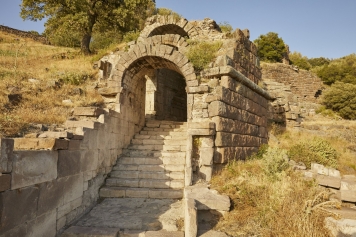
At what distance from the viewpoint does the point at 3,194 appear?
277 cm

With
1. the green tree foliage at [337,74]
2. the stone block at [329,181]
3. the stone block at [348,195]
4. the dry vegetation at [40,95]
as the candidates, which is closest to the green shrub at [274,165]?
the stone block at [329,181]

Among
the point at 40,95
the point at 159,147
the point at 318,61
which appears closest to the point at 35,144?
the point at 159,147

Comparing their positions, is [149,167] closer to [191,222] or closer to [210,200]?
[210,200]

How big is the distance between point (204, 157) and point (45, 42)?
91.4ft

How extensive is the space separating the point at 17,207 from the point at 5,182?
1.46 feet

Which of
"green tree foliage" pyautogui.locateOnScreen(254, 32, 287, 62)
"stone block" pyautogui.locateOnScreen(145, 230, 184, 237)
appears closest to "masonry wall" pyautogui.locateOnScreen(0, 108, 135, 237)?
"stone block" pyautogui.locateOnScreen(145, 230, 184, 237)

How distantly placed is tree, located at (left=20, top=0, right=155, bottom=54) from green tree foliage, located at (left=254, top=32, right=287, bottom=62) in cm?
1634

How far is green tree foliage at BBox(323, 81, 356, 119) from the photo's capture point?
61.7ft

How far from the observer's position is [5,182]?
278cm

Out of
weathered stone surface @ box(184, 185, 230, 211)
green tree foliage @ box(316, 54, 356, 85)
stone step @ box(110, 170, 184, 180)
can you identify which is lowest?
weathered stone surface @ box(184, 185, 230, 211)

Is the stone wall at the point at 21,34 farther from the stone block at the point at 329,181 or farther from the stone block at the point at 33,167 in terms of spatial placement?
the stone block at the point at 329,181

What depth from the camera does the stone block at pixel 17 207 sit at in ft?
9.16

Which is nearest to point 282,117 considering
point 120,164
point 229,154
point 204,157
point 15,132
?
point 229,154

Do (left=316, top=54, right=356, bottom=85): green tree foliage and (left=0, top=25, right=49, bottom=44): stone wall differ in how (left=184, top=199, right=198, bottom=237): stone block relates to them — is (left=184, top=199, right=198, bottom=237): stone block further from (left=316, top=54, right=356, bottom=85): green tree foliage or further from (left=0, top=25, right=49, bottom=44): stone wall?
(left=0, top=25, right=49, bottom=44): stone wall
